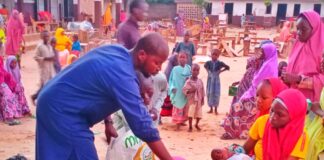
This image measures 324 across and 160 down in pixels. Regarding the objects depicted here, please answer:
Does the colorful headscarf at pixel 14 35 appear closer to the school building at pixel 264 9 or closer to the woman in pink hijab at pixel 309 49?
the woman in pink hijab at pixel 309 49

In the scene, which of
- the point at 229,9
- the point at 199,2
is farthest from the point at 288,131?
the point at 229,9

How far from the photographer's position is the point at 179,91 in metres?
7.00

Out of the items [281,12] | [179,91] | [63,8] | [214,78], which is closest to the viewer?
[179,91]

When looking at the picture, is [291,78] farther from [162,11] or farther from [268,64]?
[162,11]

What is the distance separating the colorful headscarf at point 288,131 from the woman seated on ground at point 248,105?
2.75 meters

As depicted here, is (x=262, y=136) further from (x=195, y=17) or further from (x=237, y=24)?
(x=237, y=24)

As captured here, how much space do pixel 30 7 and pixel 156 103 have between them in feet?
67.3

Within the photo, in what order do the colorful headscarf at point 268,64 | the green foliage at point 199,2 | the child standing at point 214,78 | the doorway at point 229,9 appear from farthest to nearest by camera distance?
the doorway at point 229,9 → the green foliage at point 199,2 → the child standing at point 214,78 → the colorful headscarf at point 268,64

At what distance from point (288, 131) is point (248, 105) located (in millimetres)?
3430

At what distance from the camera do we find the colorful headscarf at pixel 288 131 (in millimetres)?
2777

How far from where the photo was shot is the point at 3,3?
69.7 feet

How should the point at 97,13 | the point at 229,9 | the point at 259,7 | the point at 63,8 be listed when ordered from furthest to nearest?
the point at 229,9
the point at 259,7
the point at 63,8
the point at 97,13

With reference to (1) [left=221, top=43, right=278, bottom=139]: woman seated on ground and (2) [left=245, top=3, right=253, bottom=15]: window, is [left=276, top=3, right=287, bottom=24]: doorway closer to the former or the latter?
(2) [left=245, top=3, right=253, bottom=15]: window

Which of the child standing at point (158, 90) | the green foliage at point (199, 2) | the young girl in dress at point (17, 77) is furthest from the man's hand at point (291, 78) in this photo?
the green foliage at point (199, 2)
